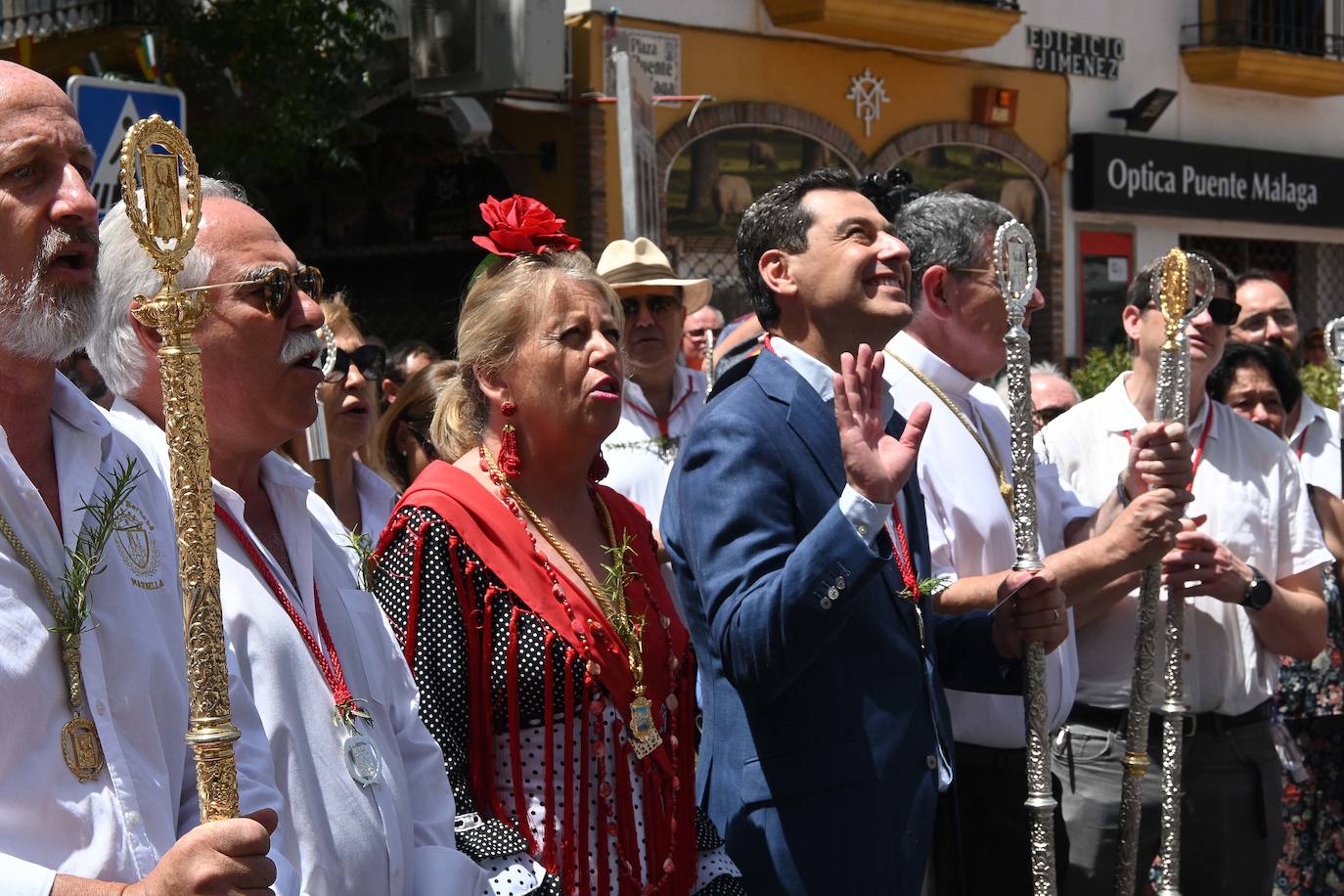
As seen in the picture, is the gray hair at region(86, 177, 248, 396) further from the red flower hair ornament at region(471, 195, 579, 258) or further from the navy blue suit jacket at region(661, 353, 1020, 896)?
the navy blue suit jacket at region(661, 353, 1020, 896)

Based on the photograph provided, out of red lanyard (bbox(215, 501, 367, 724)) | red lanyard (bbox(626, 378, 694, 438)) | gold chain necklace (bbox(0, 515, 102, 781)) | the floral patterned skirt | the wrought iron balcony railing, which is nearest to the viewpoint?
gold chain necklace (bbox(0, 515, 102, 781))

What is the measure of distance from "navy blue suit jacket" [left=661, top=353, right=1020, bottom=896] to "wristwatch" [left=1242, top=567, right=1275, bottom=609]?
1.31 metres

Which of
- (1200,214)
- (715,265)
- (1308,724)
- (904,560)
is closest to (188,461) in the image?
(904,560)

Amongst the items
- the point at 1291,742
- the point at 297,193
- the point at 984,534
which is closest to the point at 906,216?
the point at 984,534

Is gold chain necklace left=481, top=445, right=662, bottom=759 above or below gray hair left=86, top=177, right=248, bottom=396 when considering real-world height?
below

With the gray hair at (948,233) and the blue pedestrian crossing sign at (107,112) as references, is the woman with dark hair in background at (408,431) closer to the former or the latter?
the blue pedestrian crossing sign at (107,112)

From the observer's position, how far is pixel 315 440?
4.50 meters

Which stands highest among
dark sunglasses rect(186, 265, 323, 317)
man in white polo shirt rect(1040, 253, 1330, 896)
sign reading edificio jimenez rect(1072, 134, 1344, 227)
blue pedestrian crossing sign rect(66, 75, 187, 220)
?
sign reading edificio jimenez rect(1072, 134, 1344, 227)

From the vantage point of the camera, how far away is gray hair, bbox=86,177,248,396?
2.70 metres

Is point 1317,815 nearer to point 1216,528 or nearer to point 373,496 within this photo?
point 1216,528


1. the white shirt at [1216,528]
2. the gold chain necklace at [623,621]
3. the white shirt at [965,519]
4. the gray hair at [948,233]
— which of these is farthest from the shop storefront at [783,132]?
the gold chain necklace at [623,621]

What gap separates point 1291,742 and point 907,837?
2.38 meters

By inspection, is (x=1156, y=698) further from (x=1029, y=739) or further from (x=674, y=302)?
(x=674, y=302)

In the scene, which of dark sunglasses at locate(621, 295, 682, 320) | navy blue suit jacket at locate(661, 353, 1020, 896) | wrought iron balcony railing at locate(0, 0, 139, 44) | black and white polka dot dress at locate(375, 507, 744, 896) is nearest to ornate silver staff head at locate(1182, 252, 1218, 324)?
navy blue suit jacket at locate(661, 353, 1020, 896)
